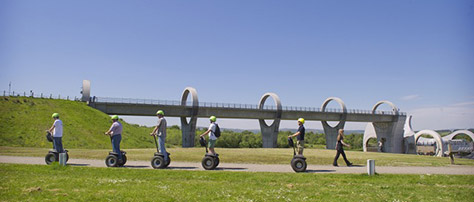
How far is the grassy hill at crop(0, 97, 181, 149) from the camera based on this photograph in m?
33.2

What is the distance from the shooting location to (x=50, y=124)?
3747cm

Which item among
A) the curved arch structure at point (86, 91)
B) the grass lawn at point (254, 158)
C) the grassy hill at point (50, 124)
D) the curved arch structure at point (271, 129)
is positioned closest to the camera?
the grass lawn at point (254, 158)

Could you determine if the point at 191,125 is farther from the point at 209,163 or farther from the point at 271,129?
the point at 209,163

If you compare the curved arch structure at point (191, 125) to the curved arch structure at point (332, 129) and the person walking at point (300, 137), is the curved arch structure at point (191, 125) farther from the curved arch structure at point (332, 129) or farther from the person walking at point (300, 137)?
the person walking at point (300, 137)

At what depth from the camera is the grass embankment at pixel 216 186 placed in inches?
285

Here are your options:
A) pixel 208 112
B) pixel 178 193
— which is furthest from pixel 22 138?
pixel 178 193

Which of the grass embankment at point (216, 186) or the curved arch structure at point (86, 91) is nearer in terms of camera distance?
the grass embankment at point (216, 186)

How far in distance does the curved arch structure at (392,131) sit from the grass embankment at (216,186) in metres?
71.1

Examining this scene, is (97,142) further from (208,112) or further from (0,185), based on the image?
(0,185)

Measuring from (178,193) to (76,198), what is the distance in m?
2.11

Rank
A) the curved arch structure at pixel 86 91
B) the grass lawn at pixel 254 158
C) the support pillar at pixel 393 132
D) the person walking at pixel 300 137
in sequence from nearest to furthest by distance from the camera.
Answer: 1. the person walking at pixel 300 137
2. the grass lawn at pixel 254 158
3. the curved arch structure at pixel 86 91
4. the support pillar at pixel 393 132

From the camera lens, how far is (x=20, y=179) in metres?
9.05

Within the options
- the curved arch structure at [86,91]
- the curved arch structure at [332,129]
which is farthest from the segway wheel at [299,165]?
the curved arch structure at [332,129]

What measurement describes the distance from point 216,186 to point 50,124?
116 ft
